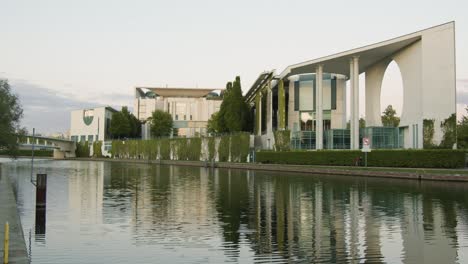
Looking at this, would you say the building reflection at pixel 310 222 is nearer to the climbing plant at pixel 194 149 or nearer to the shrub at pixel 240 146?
the shrub at pixel 240 146

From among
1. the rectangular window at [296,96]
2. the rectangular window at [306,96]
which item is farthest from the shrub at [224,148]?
the rectangular window at [306,96]

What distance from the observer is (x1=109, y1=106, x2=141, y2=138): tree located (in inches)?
4860

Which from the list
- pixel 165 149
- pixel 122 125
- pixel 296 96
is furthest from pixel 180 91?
pixel 296 96

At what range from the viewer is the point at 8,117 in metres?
43.1

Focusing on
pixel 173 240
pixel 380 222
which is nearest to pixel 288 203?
pixel 380 222

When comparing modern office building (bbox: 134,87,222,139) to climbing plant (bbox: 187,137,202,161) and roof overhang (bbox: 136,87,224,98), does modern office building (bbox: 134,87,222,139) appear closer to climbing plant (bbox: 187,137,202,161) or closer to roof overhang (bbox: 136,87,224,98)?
roof overhang (bbox: 136,87,224,98)

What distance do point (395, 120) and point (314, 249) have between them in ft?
288

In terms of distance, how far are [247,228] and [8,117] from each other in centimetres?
3449

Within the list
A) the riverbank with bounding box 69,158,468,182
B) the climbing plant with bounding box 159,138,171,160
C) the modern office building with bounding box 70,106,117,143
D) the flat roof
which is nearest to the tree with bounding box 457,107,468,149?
the riverbank with bounding box 69,158,468,182

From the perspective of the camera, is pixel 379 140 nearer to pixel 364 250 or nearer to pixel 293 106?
pixel 293 106

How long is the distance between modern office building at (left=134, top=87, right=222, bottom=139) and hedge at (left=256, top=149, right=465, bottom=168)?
3309 inches

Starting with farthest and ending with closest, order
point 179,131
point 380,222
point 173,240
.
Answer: point 179,131 → point 380,222 → point 173,240

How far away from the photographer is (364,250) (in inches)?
457

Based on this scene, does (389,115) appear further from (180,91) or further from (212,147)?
(180,91)
